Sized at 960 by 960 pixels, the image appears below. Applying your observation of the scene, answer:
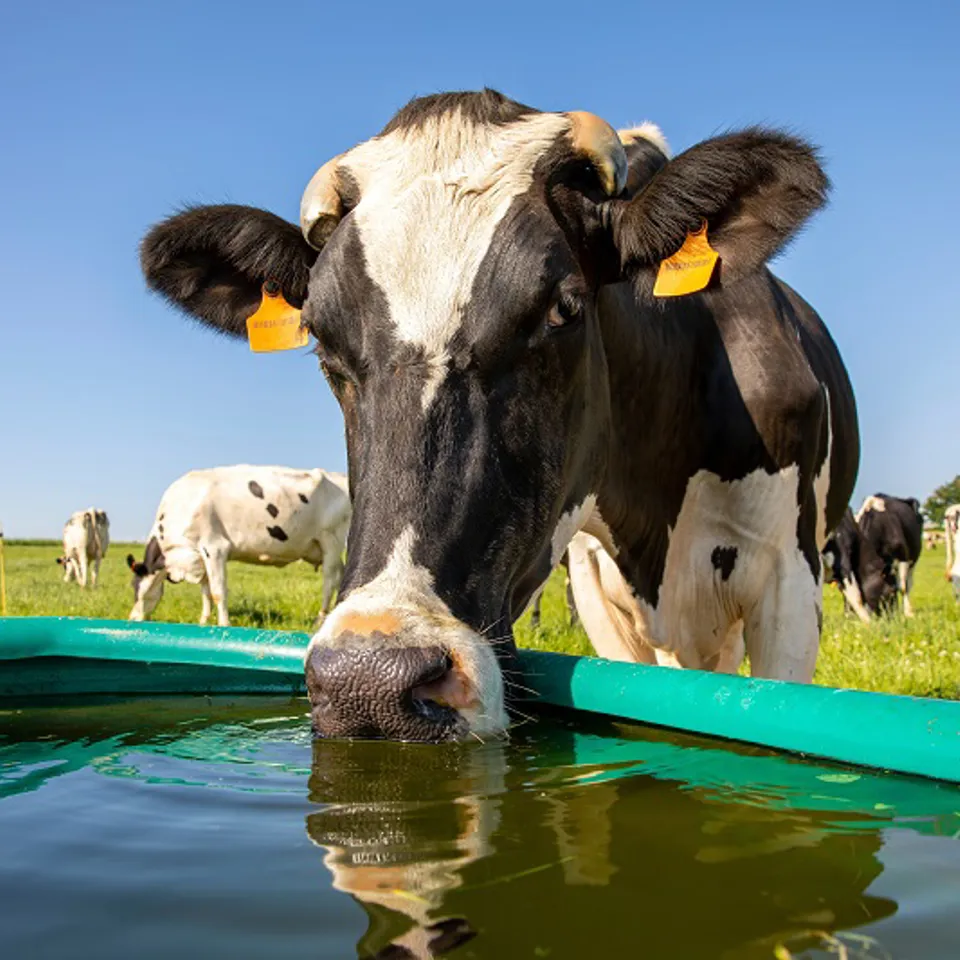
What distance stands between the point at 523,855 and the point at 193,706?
2227 millimetres

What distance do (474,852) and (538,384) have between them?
1452 mm

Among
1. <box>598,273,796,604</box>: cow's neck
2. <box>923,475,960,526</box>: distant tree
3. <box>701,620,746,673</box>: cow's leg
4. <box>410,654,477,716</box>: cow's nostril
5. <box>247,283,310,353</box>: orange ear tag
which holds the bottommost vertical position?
<box>701,620,746,673</box>: cow's leg

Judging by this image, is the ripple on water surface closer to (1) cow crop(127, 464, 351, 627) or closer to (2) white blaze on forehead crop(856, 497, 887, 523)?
(1) cow crop(127, 464, 351, 627)

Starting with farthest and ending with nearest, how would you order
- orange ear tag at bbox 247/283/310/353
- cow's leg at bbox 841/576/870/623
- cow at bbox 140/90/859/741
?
cow's leg at bbox 841/576/870/623, orange ear tag at bbox 247/283/310/353, cow at bbox 140/90/859/741

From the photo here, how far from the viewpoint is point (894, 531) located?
742 inches

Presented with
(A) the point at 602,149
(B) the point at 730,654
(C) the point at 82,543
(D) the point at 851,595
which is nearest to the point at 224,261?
(A) the point at 602,149

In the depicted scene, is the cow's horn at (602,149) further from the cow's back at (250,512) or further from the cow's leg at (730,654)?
the cow's back at (250,512)

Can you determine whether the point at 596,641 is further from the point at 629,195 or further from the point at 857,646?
the point at 857,646

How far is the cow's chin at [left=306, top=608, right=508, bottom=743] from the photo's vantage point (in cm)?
213

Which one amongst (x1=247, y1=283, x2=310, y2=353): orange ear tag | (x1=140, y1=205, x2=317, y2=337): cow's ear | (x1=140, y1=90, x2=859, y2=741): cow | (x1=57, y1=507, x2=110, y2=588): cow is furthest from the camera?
(x1=57, y1=507, x2=110, y2=588): cow

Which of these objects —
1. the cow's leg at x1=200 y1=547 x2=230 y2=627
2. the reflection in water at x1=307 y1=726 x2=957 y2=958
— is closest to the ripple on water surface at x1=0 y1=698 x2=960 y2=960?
the reflection in water at x1=307 y1=726 x2=957 y2=958

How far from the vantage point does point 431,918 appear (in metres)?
1.42

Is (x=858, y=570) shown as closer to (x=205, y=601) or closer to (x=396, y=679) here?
(x=205, y=601)

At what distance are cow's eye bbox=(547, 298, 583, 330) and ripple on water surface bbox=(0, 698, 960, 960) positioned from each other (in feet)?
3.42
